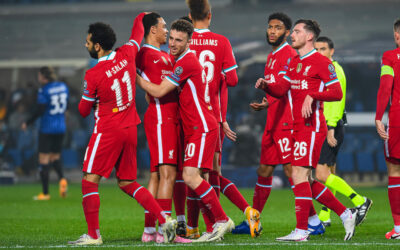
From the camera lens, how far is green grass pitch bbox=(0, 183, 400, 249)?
613cm

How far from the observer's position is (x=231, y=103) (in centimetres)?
2006

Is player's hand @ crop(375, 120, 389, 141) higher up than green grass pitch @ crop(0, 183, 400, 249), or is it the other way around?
player's hand @ crop(375, 120, 389, 141)

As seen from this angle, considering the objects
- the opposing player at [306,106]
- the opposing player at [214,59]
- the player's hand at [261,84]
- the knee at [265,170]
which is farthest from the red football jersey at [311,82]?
the knee at [265,170]

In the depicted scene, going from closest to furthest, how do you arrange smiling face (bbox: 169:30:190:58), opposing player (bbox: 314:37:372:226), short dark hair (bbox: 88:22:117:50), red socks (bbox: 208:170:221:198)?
short dark hair (bbox: 88:22:117:50), smiling face (bbox: 169:30:190:58), red socks (bbox: 208:170:221:198), opposing player (bbox: 314:37:372:226)

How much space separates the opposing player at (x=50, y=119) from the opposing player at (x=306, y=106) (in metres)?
6.53

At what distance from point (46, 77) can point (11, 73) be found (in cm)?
1065

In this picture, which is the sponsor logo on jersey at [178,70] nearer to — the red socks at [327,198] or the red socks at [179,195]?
the red socks at [179,195]

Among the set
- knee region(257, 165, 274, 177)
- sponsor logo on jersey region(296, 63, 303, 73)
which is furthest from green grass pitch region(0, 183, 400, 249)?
sponsor logo on jersey region(296, 63, 303, 73)

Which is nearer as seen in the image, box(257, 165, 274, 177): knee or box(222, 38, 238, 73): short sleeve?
box(222, 38, 238, 73): short sleeve

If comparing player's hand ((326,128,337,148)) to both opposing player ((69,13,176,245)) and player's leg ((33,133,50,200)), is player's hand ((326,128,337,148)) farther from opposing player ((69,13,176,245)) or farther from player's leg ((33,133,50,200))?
player's leg ((33,133,50,200))

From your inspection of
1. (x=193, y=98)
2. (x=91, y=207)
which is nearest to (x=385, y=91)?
(x=193, y=98)

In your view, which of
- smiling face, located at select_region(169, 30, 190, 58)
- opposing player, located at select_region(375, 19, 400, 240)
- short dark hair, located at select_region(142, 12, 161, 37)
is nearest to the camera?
smiling face, located at select_region(169, 30, 190, 58)

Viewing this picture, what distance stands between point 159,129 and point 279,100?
1470 mm

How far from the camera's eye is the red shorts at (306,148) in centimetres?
647
